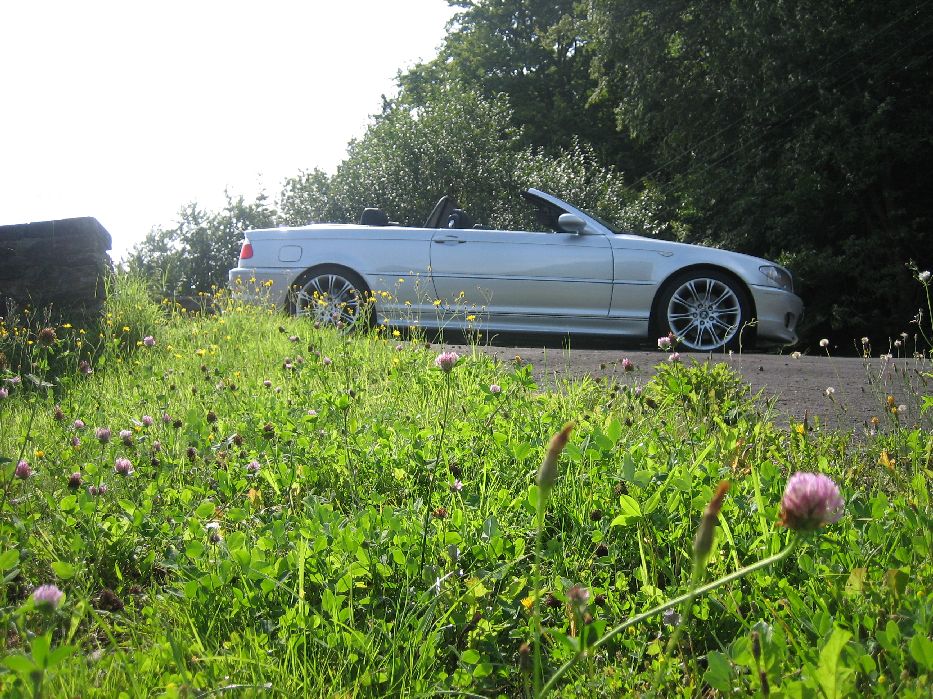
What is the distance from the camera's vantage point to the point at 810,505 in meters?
0.99

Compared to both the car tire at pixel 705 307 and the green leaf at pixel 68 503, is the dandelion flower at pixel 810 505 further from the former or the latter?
the car tire at pixel 705 307

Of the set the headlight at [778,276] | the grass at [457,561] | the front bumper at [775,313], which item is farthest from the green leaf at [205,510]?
the headlight at [778,276]

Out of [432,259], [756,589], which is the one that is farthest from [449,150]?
[756,589]

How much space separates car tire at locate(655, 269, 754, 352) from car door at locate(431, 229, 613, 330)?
23.3 inches

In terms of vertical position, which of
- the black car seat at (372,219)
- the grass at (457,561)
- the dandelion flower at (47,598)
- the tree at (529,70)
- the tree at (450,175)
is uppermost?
the tree at (529,70)

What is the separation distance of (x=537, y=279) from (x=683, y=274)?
1344 mm

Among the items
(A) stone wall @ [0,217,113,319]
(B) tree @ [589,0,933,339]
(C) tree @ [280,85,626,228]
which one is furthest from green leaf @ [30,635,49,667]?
(B) tree @ [589,0,933,339]

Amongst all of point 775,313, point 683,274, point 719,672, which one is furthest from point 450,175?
point 719,672

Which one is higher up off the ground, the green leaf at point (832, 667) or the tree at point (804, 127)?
the tree at point (804, 127)

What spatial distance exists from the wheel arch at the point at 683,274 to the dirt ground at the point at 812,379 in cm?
141

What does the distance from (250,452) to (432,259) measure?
17.4ft

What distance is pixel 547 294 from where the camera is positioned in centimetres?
805

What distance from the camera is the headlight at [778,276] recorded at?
7.81 meters

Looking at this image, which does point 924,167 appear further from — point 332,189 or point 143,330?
point 143,330
